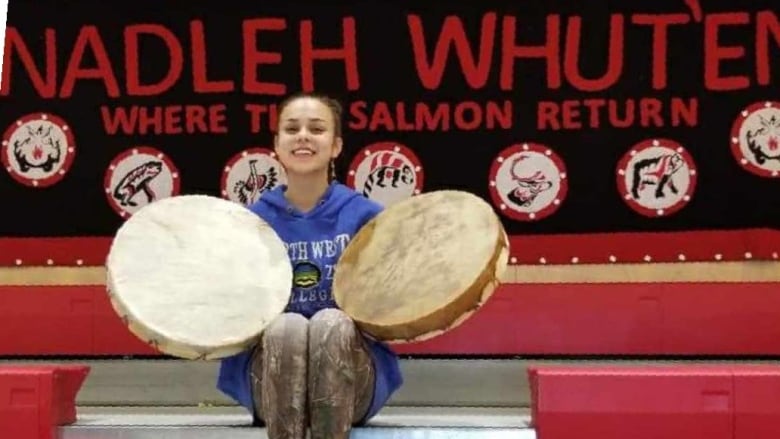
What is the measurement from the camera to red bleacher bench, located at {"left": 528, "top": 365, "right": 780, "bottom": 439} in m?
2.02

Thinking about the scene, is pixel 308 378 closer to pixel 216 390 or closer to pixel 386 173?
pixel 216 390

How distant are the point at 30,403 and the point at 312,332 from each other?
0.69m

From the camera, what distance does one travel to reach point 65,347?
3033 millimetres

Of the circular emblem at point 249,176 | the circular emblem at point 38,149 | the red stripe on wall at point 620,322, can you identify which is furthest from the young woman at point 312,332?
the circular emblem at point 38,149

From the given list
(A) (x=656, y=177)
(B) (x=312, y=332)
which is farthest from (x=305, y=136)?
(A) (x=656, y=177)

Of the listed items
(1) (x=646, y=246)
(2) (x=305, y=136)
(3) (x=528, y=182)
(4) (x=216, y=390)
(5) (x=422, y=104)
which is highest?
(5) (x=422, y=104)

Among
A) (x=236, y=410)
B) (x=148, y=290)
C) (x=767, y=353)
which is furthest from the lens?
(x=767, y=353)

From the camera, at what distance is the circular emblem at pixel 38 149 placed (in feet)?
10.6

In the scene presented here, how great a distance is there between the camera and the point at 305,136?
2.09 m

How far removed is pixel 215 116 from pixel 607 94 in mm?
1172

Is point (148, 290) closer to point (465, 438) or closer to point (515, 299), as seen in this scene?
point (465, 438)

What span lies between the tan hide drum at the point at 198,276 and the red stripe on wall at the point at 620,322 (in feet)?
3.19

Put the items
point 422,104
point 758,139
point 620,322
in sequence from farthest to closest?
point 422,104, point 758,139, point 620,322

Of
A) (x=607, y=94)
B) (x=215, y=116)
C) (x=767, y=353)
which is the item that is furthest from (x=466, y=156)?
(x=767, y=353)
